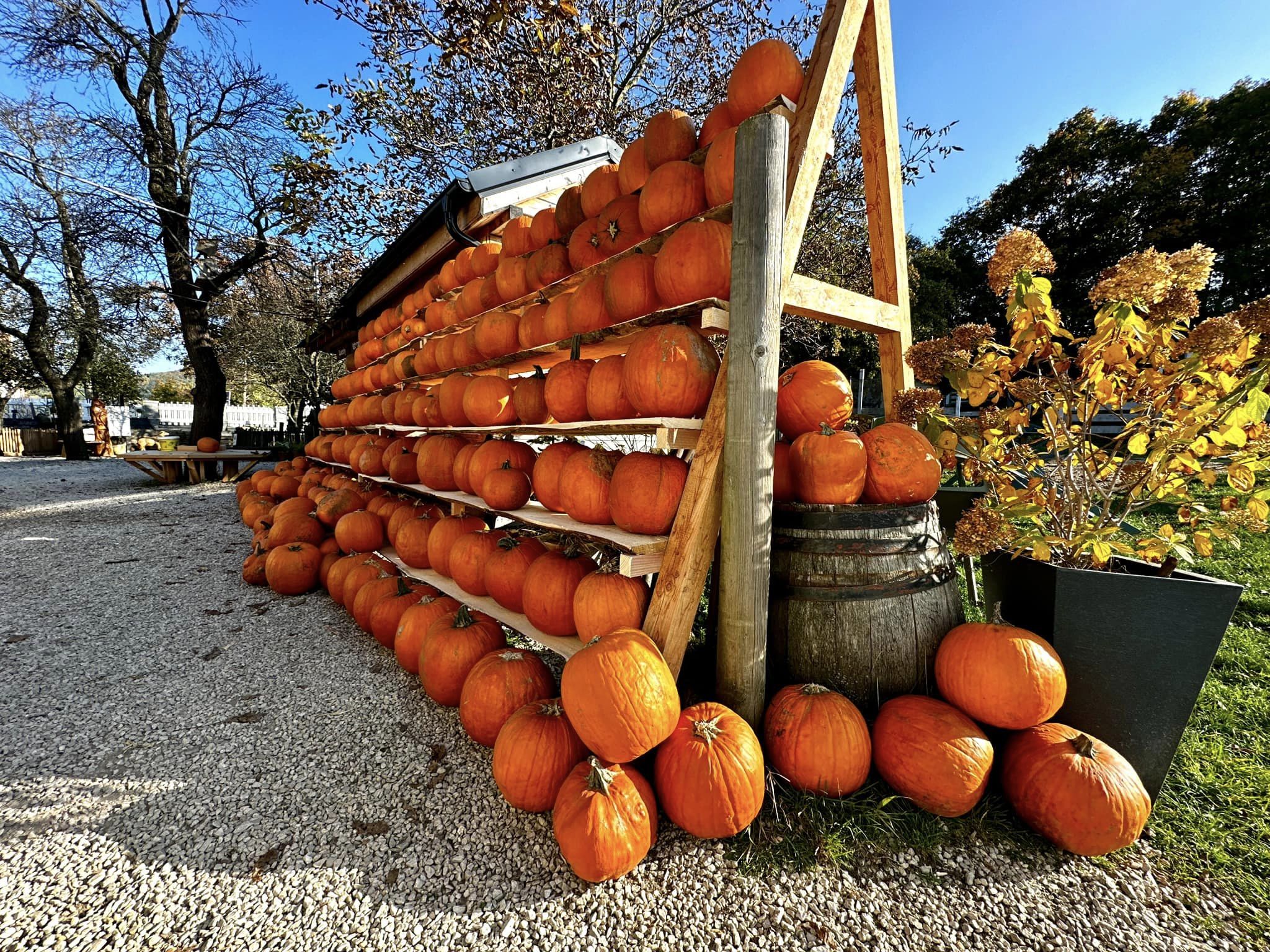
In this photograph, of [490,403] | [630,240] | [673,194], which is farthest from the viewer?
[490,403]

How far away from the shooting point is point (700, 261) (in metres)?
1.98

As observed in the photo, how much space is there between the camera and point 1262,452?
1555 mm

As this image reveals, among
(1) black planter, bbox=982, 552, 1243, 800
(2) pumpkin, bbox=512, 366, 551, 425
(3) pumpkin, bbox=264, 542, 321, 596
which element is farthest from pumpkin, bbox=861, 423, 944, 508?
(3) pumpkin, bbox=264, 542, 321, 596

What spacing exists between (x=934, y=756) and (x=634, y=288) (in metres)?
2.05

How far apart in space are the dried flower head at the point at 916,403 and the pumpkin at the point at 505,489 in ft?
6.33

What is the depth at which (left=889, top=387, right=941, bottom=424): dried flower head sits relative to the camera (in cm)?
199

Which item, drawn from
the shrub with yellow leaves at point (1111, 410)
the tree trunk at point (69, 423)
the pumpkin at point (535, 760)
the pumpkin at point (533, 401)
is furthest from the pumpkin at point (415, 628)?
the tree trunk at point (69, 423)

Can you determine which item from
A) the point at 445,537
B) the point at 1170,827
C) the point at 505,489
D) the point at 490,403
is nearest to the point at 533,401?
the point at 490,403

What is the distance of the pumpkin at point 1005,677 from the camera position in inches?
61.5

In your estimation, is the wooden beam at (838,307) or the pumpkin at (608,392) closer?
the wooden beam at (838,307)

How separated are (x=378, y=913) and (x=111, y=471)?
15.4 metres

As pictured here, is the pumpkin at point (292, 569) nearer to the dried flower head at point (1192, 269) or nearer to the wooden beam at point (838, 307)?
the wooden beam at point (838, 307)

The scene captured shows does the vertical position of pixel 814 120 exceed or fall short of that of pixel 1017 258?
it exceeds it

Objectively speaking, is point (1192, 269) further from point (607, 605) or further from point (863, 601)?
point (607, 605)
